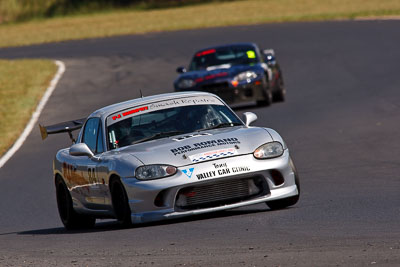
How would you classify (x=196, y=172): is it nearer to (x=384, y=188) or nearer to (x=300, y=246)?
(x=300, y=246)

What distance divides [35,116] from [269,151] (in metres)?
15.3

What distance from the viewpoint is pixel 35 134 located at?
21.6 metres

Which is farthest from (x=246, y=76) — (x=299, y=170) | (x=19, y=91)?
(x=299, y=170)

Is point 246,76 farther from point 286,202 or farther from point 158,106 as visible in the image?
point 286,202

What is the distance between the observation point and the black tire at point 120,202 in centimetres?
962

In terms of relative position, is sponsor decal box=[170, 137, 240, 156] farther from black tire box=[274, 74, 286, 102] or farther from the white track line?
black tire box=[274, 74, 286, 102]

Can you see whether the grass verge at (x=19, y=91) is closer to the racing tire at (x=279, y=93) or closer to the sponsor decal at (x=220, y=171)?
the racing tire at (x=279, y=93)

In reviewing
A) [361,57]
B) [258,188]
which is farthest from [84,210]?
[361,57]

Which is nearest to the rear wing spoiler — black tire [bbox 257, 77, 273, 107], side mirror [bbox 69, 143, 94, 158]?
side mirror [bbox 69, 143, 94, 158]

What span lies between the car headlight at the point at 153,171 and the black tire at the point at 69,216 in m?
1.74

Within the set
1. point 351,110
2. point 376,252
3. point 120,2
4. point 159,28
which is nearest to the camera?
point 376,252

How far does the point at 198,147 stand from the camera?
9.62 meters

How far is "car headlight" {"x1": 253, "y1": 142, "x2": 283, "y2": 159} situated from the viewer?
31.7 ft

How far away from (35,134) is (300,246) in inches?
576
